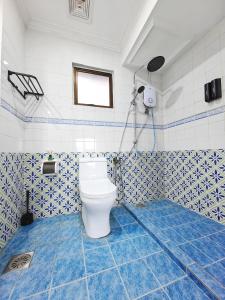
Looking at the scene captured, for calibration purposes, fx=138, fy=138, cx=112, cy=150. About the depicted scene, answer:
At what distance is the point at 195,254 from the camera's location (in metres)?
1.04

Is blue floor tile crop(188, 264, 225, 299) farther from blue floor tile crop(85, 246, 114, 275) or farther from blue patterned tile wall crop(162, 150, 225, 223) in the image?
blue patterned tile wall crop(162, 150, 225, 223)

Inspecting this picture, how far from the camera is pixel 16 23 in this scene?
1511mm

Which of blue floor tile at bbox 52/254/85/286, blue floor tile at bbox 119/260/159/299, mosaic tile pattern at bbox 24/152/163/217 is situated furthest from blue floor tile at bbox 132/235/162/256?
mosaic tile pattern at bbox 24/152/163/217

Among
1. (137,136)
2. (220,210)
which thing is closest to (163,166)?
(137,136)

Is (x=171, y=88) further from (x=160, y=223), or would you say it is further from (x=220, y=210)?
(x=160, y=223)

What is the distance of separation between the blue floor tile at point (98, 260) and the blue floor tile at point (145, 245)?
0.25m

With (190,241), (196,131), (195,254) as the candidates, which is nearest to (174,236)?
(190,241)

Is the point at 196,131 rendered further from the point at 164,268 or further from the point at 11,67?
the point at 11,67

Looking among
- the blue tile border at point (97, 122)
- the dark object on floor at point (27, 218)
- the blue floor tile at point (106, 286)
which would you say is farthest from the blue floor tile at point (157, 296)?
the blue tile border at point (97, 122)

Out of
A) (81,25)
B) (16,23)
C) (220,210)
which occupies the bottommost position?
(220,210)

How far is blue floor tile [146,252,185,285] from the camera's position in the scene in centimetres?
89

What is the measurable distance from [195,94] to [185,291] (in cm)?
195

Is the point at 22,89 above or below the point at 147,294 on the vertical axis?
above

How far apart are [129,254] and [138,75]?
2.38m
